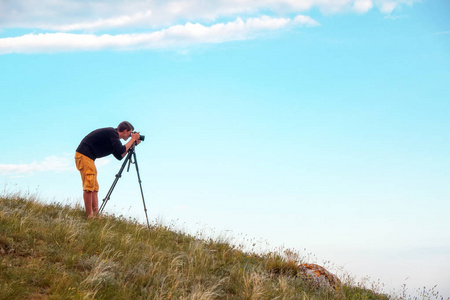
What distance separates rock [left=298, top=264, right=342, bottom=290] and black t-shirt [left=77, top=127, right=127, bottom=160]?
223 inches

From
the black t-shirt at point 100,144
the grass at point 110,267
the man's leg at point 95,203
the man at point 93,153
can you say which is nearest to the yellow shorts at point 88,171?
the man at point 93,153

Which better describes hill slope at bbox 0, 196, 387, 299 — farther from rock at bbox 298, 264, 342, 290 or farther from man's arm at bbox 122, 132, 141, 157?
man's arm at bbox 122, 132, 141, 157

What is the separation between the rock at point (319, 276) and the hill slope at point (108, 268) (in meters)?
0.25

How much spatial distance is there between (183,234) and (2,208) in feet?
16.2

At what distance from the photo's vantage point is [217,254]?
33.1ft

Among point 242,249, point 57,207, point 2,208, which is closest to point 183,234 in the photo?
point 242,249

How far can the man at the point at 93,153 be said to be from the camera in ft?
33.1

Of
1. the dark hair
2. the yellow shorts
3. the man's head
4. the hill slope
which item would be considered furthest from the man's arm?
the hill slope

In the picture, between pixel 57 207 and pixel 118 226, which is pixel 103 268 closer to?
pixel 118 226

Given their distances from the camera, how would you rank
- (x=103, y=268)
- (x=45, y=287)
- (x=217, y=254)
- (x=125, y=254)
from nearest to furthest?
(x=45, y=287)
(x=103, y=268)
(x=125, y=254)
(x=217, y=254)

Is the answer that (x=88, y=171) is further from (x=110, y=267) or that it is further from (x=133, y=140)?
(x=110, y=267)

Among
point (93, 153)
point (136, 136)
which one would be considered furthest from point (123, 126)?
point (93, 153)

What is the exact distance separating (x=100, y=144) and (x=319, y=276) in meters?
6.52

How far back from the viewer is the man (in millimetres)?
10086
